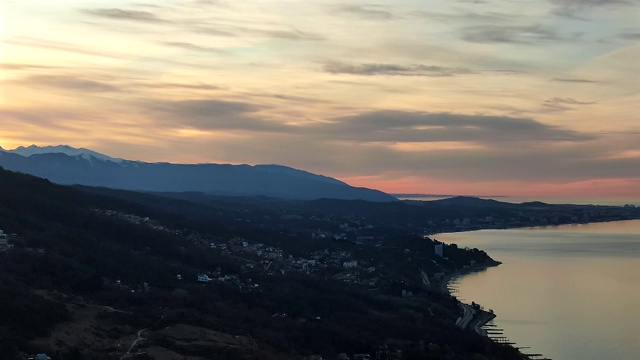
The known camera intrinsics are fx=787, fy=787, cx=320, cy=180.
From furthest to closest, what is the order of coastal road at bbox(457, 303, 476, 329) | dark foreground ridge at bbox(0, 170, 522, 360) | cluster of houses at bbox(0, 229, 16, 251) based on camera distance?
1. coastal road at bbox(457, 303, 476, 329)
2. cluster of houses at bbox(0, 229, 16, 251)
3. dark foreground ridge at bbox(0, 170, 522, 360)

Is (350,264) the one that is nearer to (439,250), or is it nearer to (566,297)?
(566,297)

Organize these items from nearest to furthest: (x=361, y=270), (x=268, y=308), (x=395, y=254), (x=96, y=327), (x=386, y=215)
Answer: (x=96, y=327) → (x=268, y=308) → (x=361, y=270) → (x=395, y=254) → (x=386, y=215)

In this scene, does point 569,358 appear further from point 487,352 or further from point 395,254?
point 395,254

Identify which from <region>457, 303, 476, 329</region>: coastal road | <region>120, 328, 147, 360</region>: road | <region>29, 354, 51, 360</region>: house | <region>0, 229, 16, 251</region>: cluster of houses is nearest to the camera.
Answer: <region>29, 354, 51, 360</region>: house

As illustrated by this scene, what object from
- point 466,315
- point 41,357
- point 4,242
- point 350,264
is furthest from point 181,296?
point 350,264

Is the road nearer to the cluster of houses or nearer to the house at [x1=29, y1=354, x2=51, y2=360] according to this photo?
the house at [x1=29, y1=354, x2=51, y2=360]

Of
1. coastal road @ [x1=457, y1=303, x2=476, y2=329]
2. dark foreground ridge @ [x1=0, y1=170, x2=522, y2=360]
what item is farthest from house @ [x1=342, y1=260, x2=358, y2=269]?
coastal road @ [x1=457, y1=303, x2=476, y2=329]

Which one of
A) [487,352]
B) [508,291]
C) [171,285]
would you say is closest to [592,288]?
[508,291]
